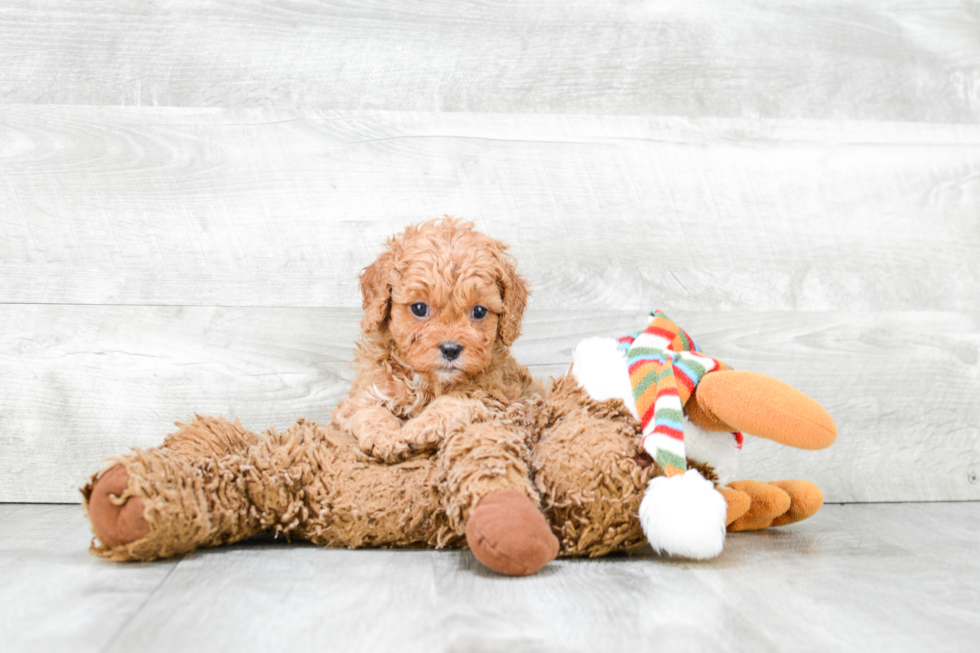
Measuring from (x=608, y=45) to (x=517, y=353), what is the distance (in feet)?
2.94

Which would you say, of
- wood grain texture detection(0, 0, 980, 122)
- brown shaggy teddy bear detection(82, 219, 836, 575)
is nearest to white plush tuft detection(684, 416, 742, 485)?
brown shaggy teddy bear detection(82, 219, 836, 575)

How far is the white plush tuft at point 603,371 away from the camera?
1.57 metres

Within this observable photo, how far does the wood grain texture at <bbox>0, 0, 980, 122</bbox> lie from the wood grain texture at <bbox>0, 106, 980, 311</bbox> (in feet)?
0.19

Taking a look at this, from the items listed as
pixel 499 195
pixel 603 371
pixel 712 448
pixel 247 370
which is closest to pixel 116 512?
pixel 247 370

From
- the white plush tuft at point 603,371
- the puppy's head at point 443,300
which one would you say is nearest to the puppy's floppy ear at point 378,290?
the puppy's head at point 443,300

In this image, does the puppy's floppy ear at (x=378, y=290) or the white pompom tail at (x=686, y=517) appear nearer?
the white pompom tail at (x=686, y=517)

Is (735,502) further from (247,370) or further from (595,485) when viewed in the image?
(247,370)

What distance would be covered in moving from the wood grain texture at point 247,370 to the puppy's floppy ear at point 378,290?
390mm

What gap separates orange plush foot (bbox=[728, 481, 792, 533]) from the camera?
1704 millimetres

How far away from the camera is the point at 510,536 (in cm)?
125

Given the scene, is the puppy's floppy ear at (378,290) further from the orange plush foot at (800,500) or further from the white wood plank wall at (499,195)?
the orange plush foot at (800,500)

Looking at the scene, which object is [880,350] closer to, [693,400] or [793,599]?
[693,400]

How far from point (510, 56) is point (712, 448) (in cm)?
119

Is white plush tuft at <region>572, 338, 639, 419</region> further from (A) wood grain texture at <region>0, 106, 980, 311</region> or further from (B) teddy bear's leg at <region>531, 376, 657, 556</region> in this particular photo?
(A) wood grain texture at <region>0, 106, 980, 311</region>
